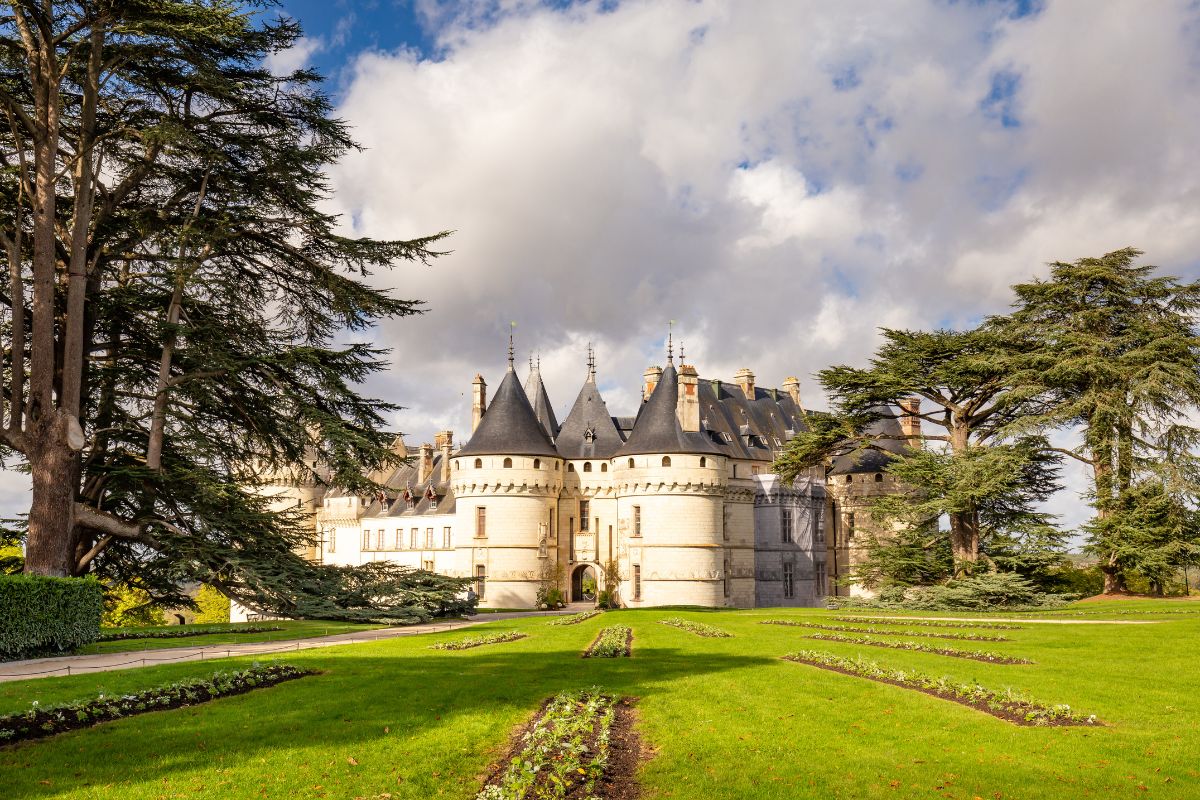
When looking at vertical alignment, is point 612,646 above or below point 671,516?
below

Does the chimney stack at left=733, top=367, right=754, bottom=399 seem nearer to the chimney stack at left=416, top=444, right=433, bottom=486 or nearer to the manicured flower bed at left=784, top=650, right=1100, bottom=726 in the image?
the chimney stack at left=416, top=444, right=433, bottom=486

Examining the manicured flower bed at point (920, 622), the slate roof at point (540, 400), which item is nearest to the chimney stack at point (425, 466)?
the slate roof at point (540, 400)

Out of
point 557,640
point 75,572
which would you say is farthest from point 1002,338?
point 75,572

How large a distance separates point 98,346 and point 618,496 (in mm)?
31254

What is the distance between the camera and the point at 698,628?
952 inches

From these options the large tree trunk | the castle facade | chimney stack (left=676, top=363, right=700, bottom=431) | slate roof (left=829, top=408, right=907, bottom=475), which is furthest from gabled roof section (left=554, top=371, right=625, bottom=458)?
the large tree trunk

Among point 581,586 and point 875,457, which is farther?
point 581,586

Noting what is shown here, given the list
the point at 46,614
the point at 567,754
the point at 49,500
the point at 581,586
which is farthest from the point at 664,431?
the point at 567,754

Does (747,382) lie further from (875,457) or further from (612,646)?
(612,646)

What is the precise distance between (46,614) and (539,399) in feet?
128

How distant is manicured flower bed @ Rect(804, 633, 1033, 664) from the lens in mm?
16484

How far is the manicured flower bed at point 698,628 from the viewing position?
72.4 ft

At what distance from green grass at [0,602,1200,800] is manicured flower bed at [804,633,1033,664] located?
2.41 ft

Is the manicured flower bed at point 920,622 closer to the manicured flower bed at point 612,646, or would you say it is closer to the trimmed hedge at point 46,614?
the manicured flower bed at point 612,646
